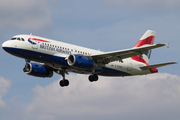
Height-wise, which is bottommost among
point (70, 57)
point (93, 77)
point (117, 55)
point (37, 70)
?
point (93, 77)

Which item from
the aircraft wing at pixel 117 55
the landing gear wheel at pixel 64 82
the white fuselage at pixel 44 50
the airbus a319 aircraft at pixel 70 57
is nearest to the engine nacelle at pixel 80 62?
the airbus a319 aircraft at pixel 70 57

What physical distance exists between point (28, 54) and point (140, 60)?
20095 millimetres

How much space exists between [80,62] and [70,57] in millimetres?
1591

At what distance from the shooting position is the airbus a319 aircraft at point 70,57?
46.1 metres

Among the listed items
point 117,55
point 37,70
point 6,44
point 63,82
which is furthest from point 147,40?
point 6,44

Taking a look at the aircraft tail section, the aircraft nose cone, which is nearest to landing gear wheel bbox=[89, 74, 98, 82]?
the aircraft tail section

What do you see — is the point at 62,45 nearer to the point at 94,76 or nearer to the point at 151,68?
the point at 94,76

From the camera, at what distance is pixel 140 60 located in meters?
57.2

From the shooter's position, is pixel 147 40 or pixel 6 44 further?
pixel 147 40

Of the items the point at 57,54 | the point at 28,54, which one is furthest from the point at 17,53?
the point at 57,54

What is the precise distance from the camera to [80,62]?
47.2 m

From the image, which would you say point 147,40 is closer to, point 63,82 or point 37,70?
point 63,82

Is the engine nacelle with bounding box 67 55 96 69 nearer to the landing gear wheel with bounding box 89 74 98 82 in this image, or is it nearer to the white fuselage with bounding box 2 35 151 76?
the white fuselage with bounding box 2 35 151 76

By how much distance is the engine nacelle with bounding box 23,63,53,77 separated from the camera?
52500mm
